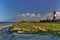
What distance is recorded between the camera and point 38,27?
12.5ft

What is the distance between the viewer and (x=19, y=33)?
379cm

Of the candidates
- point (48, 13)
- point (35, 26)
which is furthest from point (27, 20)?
point (48, 13)

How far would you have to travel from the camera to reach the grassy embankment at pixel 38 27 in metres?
3.76

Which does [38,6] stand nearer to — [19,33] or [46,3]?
[46,3]

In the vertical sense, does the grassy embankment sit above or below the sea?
above

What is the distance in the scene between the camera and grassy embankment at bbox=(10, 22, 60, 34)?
376 centimetres

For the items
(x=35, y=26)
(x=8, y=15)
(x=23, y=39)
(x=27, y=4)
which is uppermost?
(x=27, y=4)

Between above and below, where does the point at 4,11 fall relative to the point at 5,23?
above

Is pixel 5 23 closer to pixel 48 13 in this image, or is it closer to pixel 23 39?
pixel 23 39

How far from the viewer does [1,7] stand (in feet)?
13.5

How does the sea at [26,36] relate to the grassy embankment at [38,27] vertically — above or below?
below

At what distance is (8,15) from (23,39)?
27.5 inches

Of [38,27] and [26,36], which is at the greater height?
[38,27]

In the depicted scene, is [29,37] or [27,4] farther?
[27,4]
